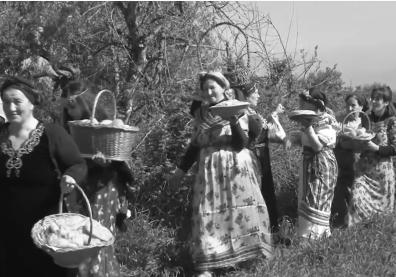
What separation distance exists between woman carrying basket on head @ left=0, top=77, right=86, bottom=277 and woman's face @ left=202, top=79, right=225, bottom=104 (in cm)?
135

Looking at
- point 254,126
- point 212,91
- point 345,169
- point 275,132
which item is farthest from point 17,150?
point 345,169

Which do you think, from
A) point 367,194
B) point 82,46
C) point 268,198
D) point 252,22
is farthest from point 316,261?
point 82,46

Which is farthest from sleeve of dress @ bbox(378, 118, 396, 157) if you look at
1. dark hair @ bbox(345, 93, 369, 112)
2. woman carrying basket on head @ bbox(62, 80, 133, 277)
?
woman carrying basket on head @ bbox(62, 80, 133, 277)

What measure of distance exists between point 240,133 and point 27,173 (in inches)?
67.2

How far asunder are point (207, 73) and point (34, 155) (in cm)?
164

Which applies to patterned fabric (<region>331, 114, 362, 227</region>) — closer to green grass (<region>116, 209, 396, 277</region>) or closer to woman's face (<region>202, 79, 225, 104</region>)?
green grass (<region>116, 209, 396, 277</region>)

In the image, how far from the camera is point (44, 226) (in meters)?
3.82

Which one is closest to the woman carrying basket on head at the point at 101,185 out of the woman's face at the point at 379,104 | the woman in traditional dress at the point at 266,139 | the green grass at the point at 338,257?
the green grass at the point at 338,257

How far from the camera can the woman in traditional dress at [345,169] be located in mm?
6543

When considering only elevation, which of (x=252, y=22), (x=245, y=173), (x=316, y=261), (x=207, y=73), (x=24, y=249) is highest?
(x=252, y=22)

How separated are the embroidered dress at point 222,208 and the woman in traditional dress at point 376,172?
1.64 meters

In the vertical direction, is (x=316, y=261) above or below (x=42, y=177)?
below

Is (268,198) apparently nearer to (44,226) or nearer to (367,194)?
(367,194)

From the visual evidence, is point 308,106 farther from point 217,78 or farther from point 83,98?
point 83,98
